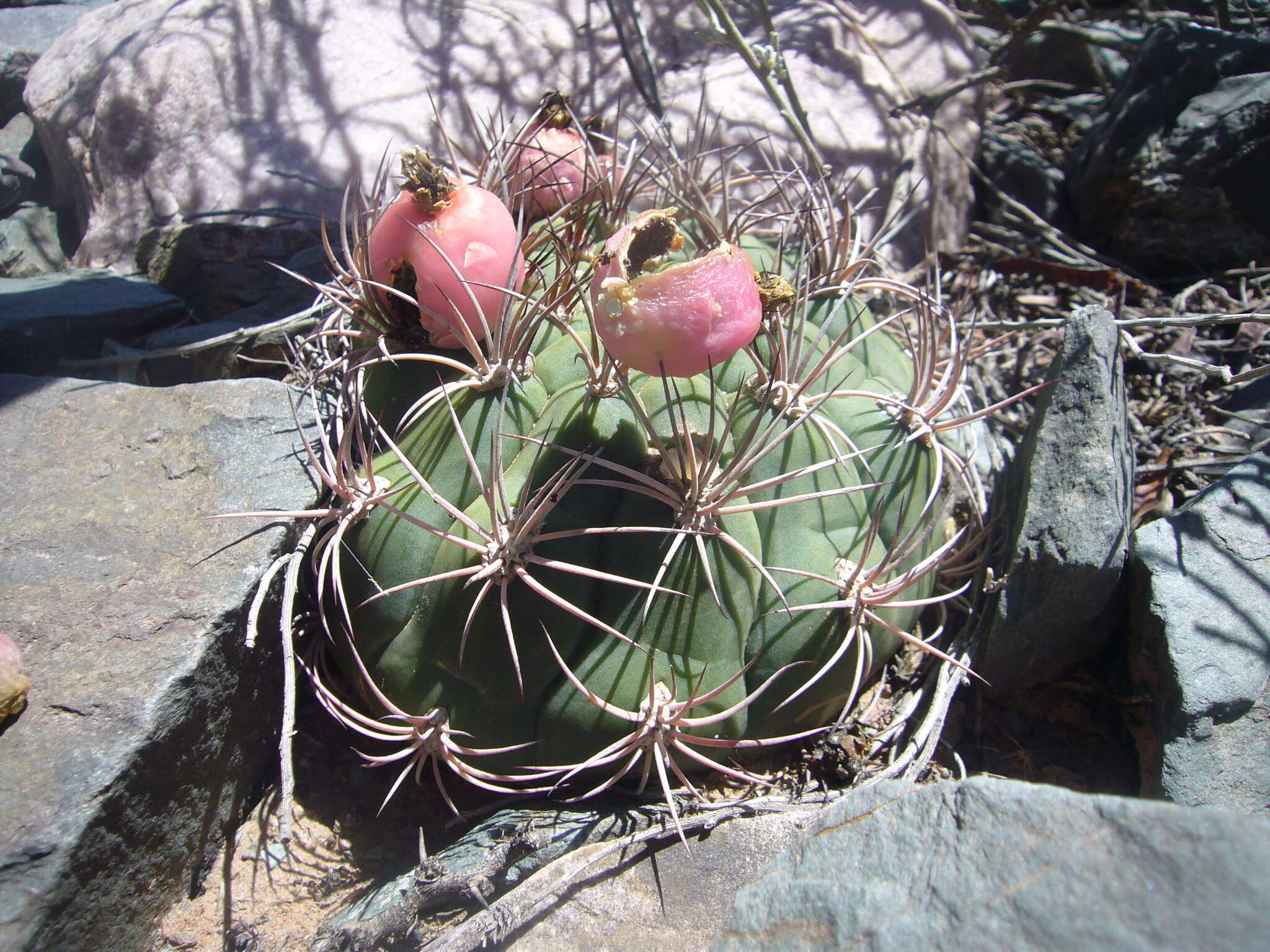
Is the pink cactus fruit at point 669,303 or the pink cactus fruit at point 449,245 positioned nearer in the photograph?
the pink cactus fruit at point 669,303

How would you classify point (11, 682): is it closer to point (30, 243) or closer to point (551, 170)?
point (551, 170)

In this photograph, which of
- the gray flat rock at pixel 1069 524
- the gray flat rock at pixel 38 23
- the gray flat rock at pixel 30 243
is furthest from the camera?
the gray flat rock at pixel 38 23

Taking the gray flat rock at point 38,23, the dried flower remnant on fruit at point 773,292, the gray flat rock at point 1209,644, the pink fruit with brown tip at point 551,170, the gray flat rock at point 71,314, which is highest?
the gray flat rock at point 38,23

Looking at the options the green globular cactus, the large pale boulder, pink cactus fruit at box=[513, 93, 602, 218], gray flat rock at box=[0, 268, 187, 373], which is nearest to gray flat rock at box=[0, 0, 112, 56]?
the large pale boulder

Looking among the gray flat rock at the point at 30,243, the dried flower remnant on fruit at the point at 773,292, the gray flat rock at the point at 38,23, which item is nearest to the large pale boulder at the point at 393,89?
A: the gray flat rock at the point at 30,243

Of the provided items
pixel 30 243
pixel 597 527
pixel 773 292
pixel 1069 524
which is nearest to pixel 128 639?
pixel 597 527

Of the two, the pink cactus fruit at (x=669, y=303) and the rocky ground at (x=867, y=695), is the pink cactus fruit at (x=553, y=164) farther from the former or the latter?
the pink cactus fruit at (x=669, y=303)

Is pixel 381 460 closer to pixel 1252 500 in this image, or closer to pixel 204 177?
pixel 1252 500
